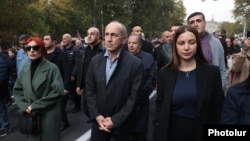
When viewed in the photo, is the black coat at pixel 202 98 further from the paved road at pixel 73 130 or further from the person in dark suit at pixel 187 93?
the paved road at pixel 73 130

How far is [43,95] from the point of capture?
14.2 ft

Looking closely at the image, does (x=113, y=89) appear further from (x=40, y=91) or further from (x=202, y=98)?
(x=40, y=91)

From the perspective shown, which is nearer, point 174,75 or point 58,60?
point 174,75

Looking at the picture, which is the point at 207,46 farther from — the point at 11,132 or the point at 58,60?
the point at 11,132

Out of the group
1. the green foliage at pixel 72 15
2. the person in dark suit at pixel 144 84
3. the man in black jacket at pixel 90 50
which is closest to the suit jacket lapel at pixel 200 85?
the person in dark suit at pixel 144 84

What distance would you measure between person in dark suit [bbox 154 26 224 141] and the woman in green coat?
153 centimetres

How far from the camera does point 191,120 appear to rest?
3227 mm

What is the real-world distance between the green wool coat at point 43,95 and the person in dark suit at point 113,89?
699mm

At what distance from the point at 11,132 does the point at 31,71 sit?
2938 millimetres

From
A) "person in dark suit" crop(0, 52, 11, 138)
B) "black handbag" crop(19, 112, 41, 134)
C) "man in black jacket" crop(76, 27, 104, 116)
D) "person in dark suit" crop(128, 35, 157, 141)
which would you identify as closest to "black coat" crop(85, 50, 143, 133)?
"person in dark suit" crop(128, 35, 157, 141)

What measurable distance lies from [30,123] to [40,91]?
0.40 meters

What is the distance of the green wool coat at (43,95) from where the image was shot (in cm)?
428

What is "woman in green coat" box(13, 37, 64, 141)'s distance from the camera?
4277 mm

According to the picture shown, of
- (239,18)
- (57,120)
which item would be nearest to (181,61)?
(57,120)
